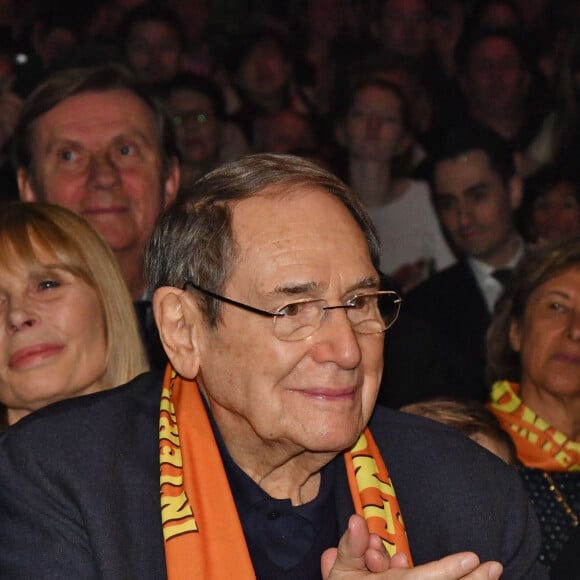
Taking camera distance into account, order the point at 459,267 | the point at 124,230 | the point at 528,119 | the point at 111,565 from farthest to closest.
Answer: the point at 528,119, the point at 459,267, the point at 124,230, the point at 111,565

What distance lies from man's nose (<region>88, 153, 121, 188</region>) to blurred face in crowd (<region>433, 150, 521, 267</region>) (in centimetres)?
194

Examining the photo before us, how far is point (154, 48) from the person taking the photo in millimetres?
6504

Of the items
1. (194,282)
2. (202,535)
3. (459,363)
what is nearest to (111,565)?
(202,535)

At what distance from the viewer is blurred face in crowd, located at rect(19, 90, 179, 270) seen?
12.7ft

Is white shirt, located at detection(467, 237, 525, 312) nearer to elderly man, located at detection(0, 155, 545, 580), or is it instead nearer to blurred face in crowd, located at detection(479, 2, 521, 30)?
blurred face in crowd, located at detection(479, 2, 521, 30)

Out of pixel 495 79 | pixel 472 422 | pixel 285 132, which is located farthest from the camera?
pixel 495 79

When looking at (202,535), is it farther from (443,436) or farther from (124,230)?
(124,230)

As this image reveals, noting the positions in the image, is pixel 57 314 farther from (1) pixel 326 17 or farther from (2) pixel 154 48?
(1) pixel 326 17

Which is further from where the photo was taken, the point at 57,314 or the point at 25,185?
the point at 25,185

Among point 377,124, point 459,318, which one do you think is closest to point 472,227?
point 459,318

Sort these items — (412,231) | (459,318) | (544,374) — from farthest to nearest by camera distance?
(412,231), (459,318), (544,374)

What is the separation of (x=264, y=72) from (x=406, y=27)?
842 millimetres

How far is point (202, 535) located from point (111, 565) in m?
0.20

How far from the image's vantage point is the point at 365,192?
5887 mm
